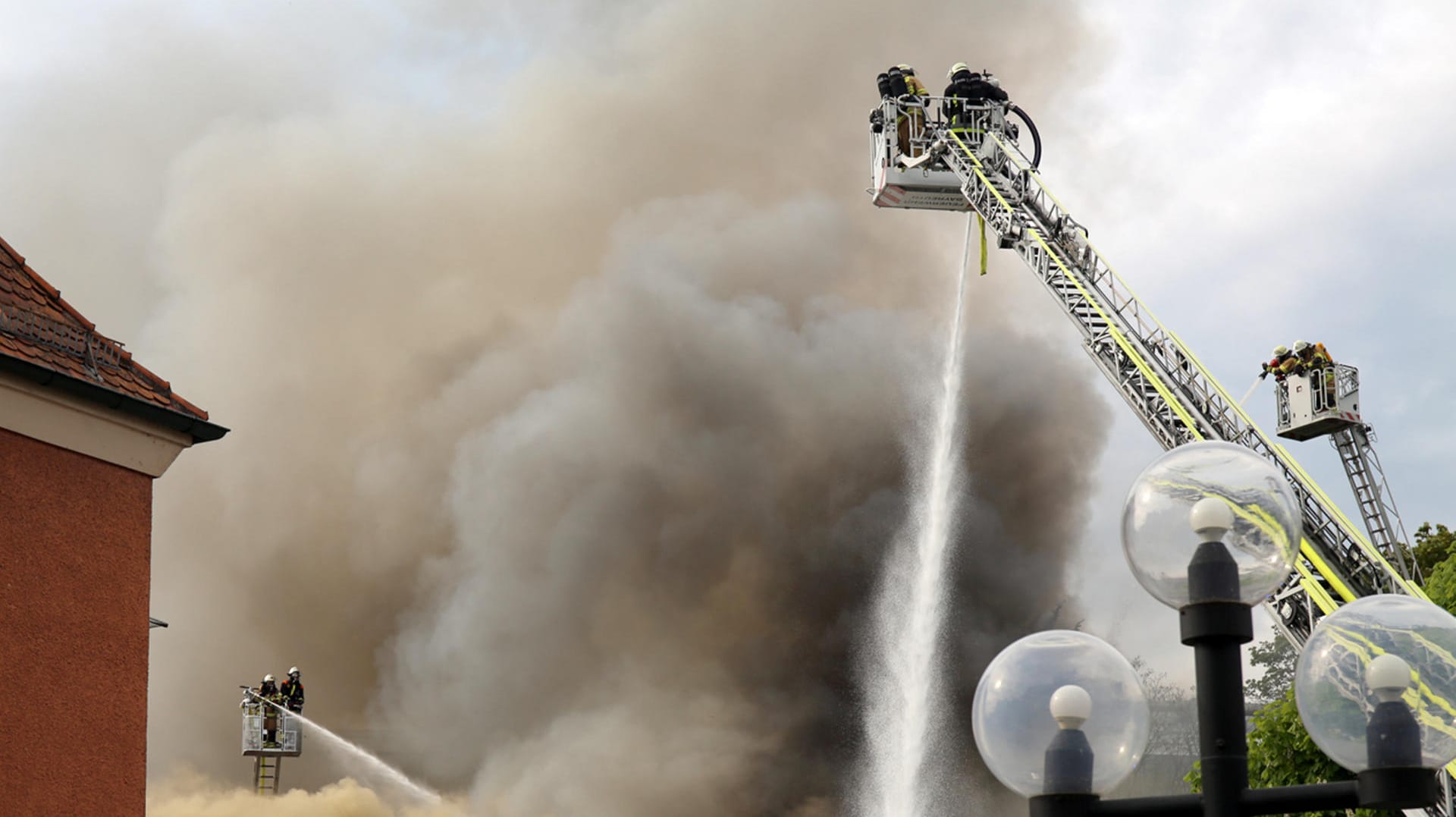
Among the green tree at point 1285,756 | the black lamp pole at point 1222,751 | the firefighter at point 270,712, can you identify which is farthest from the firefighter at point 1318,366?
the firefighter at point 270,712

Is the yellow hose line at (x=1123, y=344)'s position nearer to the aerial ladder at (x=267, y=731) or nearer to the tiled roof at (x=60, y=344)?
the tiled roof at (x=60, y=344)

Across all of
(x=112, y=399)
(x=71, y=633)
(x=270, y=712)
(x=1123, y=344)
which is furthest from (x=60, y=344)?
(x=270, y=712)

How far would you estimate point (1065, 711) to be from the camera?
11.3 feet

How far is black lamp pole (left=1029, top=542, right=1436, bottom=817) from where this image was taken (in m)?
3.32

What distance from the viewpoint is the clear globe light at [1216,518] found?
3.48 meters

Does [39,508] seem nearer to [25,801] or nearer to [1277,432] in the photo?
[25,801]

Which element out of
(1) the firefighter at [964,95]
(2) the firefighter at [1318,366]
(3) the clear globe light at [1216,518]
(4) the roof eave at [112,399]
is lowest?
(3) the clear globe light at [1216,518]

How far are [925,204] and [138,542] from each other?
14.1 meters

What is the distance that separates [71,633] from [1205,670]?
740 cm

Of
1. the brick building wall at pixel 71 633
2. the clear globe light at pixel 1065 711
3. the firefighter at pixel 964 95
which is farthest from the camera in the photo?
the firefighter at pixel 964 95

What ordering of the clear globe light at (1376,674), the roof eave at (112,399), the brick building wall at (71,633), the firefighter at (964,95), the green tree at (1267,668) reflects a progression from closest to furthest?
the clear globe light at (1376,674) → the brick building wall at (71,633) → the roof eave at (112,399) → the firefighter at (964,95) → the green tree at (1267,668)

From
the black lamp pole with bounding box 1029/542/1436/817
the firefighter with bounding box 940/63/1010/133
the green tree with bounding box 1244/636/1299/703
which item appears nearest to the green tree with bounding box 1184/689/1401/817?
the firefighter with bounding box 940/63/1010/133

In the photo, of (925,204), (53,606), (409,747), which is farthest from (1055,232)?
(409,747)

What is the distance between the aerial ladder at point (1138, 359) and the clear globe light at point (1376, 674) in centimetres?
860
